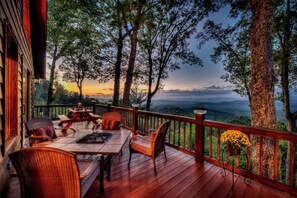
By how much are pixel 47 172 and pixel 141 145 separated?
5.89ft

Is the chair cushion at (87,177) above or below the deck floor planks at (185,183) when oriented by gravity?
above

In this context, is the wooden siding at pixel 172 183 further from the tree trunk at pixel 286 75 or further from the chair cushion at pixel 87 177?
the tree trunk at pixel 286 75

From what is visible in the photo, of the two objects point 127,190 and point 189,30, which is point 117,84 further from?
point 127,190

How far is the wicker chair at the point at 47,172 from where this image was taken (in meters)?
1.30

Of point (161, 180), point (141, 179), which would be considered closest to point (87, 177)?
point (141, 179)

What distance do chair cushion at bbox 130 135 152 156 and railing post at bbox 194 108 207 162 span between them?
107 cm

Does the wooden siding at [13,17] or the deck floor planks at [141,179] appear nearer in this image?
the wooden siding at [13,17]

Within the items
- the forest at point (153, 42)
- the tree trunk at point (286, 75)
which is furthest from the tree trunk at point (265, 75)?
the tree trunk at point (286, 75)

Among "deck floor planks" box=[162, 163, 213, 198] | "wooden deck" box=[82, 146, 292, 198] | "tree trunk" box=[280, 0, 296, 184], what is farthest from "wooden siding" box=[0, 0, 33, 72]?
"tree trunk" box=[280, 0, 296, 184]

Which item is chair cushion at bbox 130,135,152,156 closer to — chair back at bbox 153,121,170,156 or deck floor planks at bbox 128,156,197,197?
chair back at bbox 153,121,170,156

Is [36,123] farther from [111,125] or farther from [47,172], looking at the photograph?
[47,172]

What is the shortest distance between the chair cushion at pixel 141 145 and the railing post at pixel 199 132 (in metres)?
1.07

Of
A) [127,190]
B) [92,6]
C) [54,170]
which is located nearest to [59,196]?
[54,170]

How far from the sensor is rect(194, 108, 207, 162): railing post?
3174 mm
